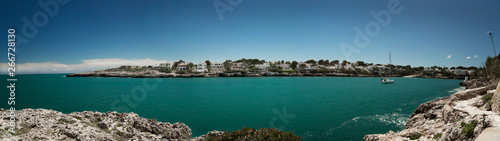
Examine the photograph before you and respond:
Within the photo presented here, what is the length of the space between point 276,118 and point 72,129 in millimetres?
15988

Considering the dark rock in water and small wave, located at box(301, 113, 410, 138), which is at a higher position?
the dark rock in water

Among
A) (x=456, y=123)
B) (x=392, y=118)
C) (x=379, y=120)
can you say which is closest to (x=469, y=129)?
(x=456, y=123)

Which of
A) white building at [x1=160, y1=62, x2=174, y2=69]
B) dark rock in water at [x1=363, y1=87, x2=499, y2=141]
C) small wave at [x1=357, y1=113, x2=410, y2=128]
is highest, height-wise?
white building at [x1=160, y1=62, x2=174, y2=69]

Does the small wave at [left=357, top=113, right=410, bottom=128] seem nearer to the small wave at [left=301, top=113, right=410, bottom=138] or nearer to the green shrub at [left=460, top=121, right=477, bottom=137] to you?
the small wave at [left=301, top=113, right=410, bottom=138]

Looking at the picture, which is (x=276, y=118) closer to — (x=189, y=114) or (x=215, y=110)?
(x=215, y=110)

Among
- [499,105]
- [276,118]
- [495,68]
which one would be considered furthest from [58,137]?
[495,68]

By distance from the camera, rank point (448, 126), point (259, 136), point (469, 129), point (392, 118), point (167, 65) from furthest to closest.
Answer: point (167, 65), point (392, 118), point (448, 126), point (259, 136), point (469, 129)

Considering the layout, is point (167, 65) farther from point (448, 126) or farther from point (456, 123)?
point (456, 123)

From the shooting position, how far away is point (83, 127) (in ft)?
26.5

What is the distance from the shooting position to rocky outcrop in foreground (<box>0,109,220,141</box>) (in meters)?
7.00

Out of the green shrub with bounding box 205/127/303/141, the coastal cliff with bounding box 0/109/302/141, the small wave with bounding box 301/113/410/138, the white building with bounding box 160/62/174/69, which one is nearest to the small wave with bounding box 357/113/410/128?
the small wave with bounding box 301/113/410/138

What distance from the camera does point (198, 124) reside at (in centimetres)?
1784

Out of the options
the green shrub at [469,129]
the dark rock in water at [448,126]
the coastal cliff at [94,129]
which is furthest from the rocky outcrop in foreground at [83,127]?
the green shrub at [469,129]

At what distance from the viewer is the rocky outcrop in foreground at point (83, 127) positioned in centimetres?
700
